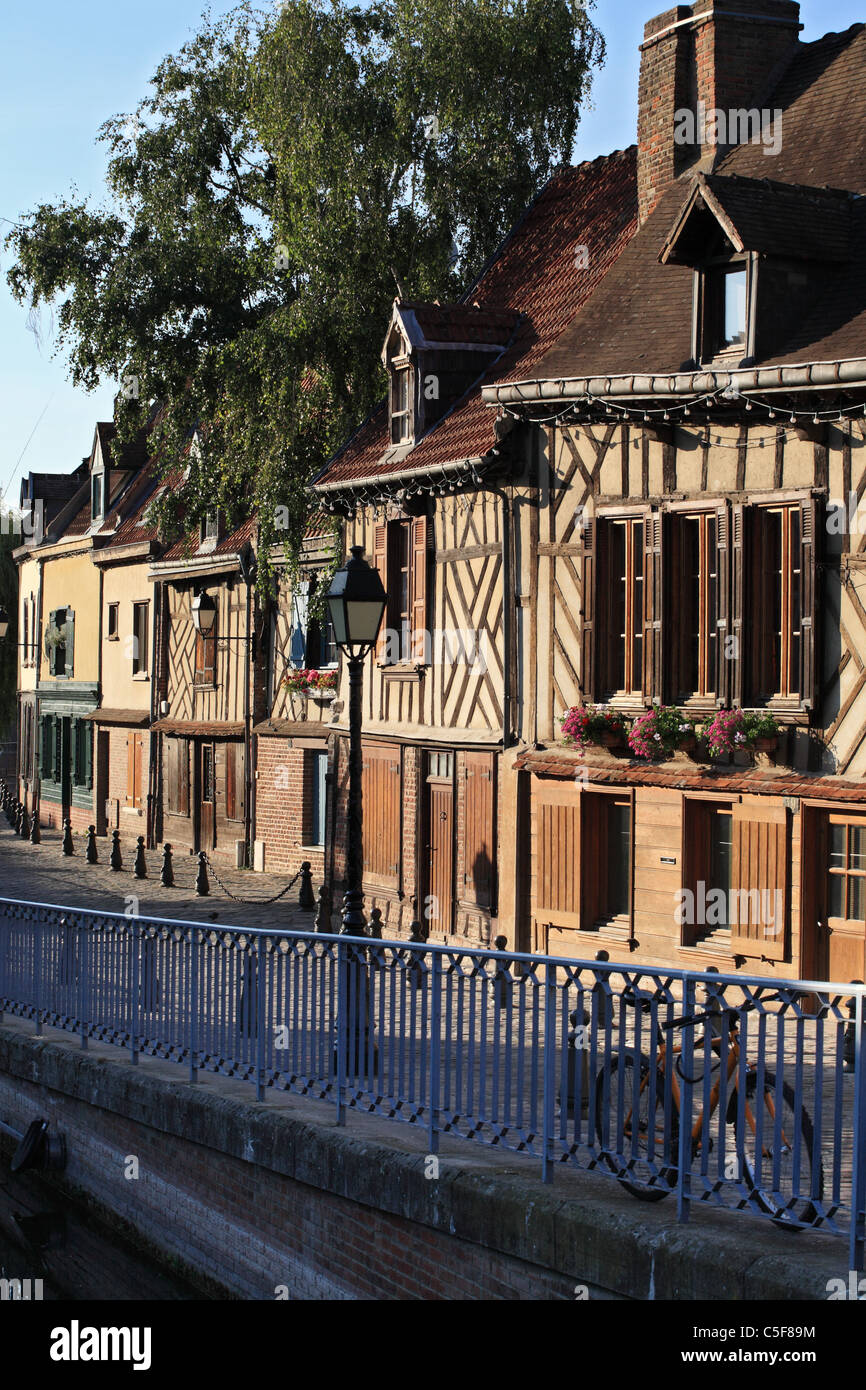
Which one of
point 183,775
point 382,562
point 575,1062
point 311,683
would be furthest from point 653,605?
point 183,775

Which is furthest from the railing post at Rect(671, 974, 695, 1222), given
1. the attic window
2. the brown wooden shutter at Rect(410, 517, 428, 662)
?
the attic window

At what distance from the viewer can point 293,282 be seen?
22734 millimetres

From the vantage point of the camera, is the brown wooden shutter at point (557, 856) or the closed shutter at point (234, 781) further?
the closed shutter at point (234, 781)

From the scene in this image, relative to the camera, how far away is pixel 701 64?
16.8m

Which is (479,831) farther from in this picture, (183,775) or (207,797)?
(183,775)

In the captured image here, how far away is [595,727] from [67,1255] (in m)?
6.78

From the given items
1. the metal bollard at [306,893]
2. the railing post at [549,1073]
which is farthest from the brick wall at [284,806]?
the railing post at [549,1073]

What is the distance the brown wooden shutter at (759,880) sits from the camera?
13461mm

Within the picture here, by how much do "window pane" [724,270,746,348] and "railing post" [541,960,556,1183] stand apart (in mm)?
8708

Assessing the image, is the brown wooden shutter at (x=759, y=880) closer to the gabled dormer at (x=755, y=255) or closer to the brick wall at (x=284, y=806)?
the gabled dormer at (x=755, y=255)

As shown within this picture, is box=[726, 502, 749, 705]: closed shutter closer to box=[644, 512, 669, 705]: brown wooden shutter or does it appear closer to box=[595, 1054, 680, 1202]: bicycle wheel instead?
box=[644, 512, 669, 705]: brown wooden shutter

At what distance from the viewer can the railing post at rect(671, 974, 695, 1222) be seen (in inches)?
256

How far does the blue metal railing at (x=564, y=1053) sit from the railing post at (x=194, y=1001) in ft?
0.04
